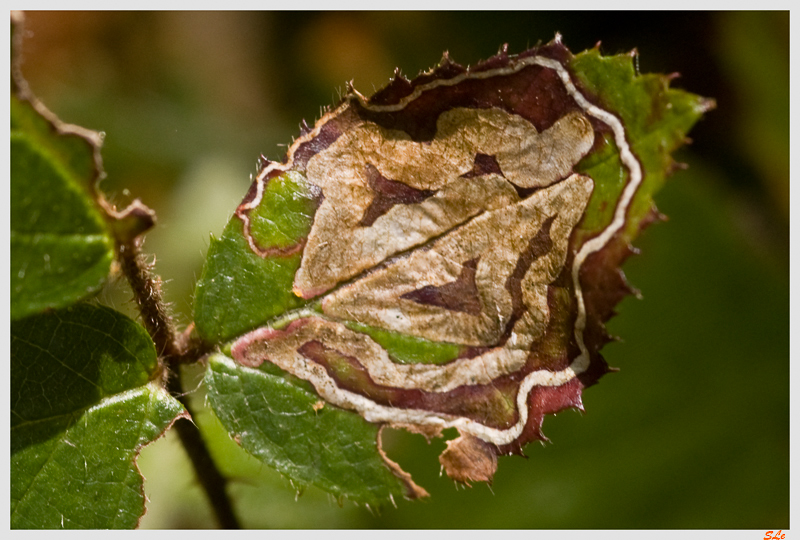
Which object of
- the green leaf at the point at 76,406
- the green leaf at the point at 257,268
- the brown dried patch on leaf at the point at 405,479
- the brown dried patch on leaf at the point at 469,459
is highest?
the green leaf at the point at 257,268

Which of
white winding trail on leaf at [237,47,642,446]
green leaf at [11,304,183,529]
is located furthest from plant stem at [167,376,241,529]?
white winding trail on leaf at [237,47,642,446]

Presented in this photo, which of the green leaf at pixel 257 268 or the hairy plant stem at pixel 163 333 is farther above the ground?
the green leaf at pixel 257 268

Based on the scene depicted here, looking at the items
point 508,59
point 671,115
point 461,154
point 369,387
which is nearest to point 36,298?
point 369,387

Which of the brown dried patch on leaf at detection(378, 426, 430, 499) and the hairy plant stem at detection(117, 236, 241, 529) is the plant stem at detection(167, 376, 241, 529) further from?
the brown dried patch on leaf at detection(378, 426, 430, 499)

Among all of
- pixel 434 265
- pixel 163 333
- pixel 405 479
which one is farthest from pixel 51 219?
pixel 405 479

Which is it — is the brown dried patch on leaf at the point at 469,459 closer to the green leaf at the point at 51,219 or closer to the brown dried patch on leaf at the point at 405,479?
the brown dried patch on leaf at the point at 405,479

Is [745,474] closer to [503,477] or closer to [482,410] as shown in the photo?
[503,477]

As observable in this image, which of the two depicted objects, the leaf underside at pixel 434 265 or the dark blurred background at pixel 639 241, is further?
the dark blurred background at pixel 639 241

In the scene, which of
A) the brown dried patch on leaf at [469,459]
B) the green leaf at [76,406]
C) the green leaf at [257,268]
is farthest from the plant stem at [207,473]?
the brown dried patch on leaf at [469,459]
